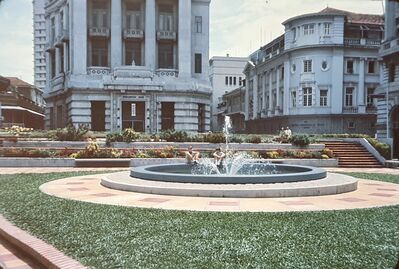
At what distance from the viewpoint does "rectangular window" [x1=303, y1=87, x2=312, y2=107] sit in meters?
54.4

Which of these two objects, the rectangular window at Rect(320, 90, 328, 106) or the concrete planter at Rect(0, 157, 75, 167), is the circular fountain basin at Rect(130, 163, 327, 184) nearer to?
the concrete planter at Rect(0, 157, 75, 167)

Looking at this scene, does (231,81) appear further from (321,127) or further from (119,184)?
(119,184)

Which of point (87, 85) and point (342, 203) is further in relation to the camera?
point (87, 85)

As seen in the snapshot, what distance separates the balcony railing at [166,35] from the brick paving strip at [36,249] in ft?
128

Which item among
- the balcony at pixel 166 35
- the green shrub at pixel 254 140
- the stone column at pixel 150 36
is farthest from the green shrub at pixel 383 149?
the balcony at pixel 166 35

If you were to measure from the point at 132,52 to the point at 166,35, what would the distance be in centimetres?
448

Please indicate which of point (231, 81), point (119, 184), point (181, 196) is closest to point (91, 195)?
point (119, 184)

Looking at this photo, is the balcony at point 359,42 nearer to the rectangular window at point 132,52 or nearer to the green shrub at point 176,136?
the rectangular window at point 132,52

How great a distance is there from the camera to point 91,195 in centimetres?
1245

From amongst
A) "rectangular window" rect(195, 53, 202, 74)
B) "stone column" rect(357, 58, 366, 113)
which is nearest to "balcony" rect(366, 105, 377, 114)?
"stone column" rect(357, 58, 366, 113)

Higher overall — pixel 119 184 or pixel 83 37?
pixel 83 37

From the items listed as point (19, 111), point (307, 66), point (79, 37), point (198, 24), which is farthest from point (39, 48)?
point (307, 66)

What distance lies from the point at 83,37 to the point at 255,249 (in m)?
41.5

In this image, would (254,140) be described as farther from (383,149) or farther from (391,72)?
(391,72)
